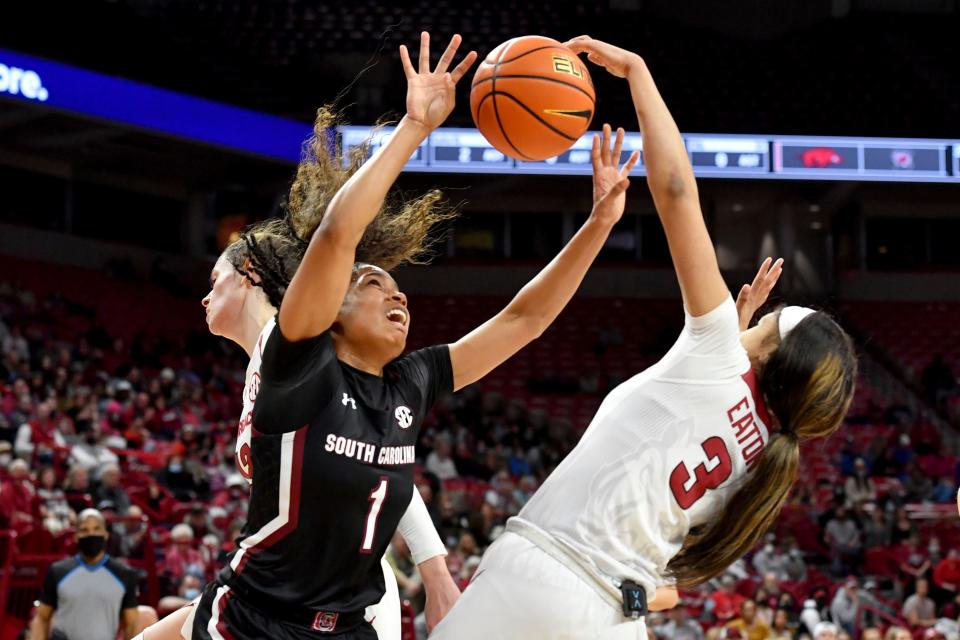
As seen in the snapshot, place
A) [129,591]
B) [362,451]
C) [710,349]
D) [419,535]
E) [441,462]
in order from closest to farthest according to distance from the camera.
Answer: [710,349]
[362,451]
[419,535]
[129,591]
[441,462]

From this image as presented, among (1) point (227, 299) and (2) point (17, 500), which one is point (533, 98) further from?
(2) point (17, 500)

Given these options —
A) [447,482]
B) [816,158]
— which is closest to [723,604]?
[447,482]

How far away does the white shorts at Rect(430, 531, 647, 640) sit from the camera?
2.66 m

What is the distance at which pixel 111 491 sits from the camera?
11.1 meters

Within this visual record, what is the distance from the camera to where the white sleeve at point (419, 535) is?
12.1 ft

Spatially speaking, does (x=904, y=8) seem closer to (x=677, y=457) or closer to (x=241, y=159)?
(x=241, y=159)

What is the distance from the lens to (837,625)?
12.1 meters

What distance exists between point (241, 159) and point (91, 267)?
3.30 m

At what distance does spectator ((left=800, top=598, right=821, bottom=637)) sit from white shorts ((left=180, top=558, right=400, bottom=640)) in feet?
28.1

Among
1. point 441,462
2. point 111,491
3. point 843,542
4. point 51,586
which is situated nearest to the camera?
point 51,586

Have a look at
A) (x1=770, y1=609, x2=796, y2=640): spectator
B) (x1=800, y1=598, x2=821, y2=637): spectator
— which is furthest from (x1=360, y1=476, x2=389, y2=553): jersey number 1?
(x1=800, y1=598, x2=821, y2=637): spectator

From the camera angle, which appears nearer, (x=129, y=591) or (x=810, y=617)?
(x=129, y=591)

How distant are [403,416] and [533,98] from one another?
3.31ft

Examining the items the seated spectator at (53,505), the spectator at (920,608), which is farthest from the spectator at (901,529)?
the seated spectator at (53,505)
